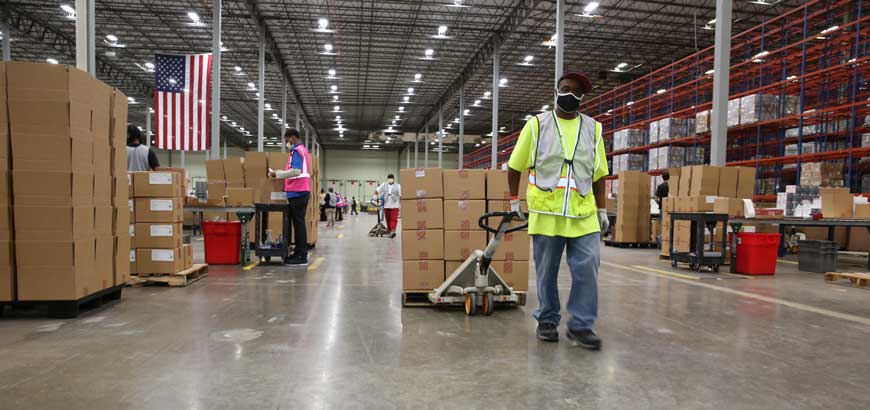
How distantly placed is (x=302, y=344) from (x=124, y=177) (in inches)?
120

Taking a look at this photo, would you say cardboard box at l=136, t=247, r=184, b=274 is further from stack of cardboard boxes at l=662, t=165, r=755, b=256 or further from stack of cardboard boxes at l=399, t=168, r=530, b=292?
stack of cardboard boxes at l=662, t=165, r=755, b=256

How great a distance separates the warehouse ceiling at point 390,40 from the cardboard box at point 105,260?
623 inches

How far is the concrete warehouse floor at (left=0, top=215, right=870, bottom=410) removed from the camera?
8.18 ft

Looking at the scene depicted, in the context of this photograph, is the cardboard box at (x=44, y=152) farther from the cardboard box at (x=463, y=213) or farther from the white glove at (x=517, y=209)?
the white glove at (x=517, y=209)

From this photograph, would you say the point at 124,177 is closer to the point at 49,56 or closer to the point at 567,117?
the point at 567,117

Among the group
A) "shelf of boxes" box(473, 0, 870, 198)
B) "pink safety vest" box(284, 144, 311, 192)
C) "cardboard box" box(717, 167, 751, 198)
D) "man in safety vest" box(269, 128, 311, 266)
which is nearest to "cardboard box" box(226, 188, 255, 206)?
"man in safety vest" box(269, 128, 311, 266)

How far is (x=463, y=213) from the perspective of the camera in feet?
16.2

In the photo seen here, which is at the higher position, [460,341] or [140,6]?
[140,6]

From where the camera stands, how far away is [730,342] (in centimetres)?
367

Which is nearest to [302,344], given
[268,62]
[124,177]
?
[124,177]

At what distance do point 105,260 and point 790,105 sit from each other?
16.1m

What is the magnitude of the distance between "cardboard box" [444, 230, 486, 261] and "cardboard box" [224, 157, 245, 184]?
263 inches

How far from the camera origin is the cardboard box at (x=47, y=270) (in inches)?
161

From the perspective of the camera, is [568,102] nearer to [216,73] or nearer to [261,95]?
[216,73]
